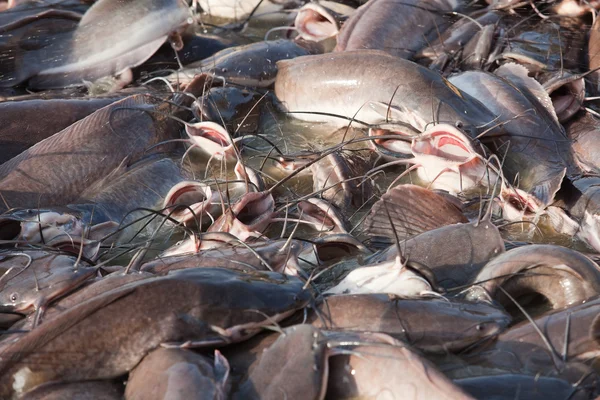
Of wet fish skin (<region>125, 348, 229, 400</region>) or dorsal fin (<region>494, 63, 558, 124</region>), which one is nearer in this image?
wet fish skin (<region>125, 348, 229, 400</region>)

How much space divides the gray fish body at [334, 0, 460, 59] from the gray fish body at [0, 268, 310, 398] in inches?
112

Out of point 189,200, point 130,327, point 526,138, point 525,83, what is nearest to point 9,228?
point 189,200

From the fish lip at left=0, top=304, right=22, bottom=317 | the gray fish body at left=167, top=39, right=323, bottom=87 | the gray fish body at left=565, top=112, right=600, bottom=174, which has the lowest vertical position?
the gray fish body at left=565, top=112, right=600, bottom=174

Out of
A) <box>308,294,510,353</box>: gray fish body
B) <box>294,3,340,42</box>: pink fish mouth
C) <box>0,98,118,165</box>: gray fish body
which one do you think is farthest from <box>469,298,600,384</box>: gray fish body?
<box>294,3,340,42</box>: pink fish mouth

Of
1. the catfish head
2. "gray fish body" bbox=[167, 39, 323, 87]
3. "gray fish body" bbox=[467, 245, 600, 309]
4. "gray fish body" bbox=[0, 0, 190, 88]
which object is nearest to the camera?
"gray fish body" bbox=[467, 245, 600, 309]

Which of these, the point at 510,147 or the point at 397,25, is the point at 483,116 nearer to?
the point at 510,147

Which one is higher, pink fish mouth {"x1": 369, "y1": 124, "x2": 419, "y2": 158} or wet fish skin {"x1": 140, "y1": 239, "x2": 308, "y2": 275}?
wet fish skin {"x1": 140, "y1": 239, "x2": 308, "y2": 275}

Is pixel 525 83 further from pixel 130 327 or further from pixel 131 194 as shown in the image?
pixel 130 327

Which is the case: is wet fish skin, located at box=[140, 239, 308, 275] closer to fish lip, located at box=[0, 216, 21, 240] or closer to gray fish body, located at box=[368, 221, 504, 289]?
gray fish body, located at box=[368, 221, 504, 289]

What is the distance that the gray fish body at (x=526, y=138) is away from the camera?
3.68 m

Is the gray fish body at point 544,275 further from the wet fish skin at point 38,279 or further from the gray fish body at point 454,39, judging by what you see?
the gray fish body at point 454,39

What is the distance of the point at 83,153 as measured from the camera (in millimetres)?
3791

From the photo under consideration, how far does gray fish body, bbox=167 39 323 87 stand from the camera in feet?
15.2

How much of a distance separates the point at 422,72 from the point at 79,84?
2291 millimetres
